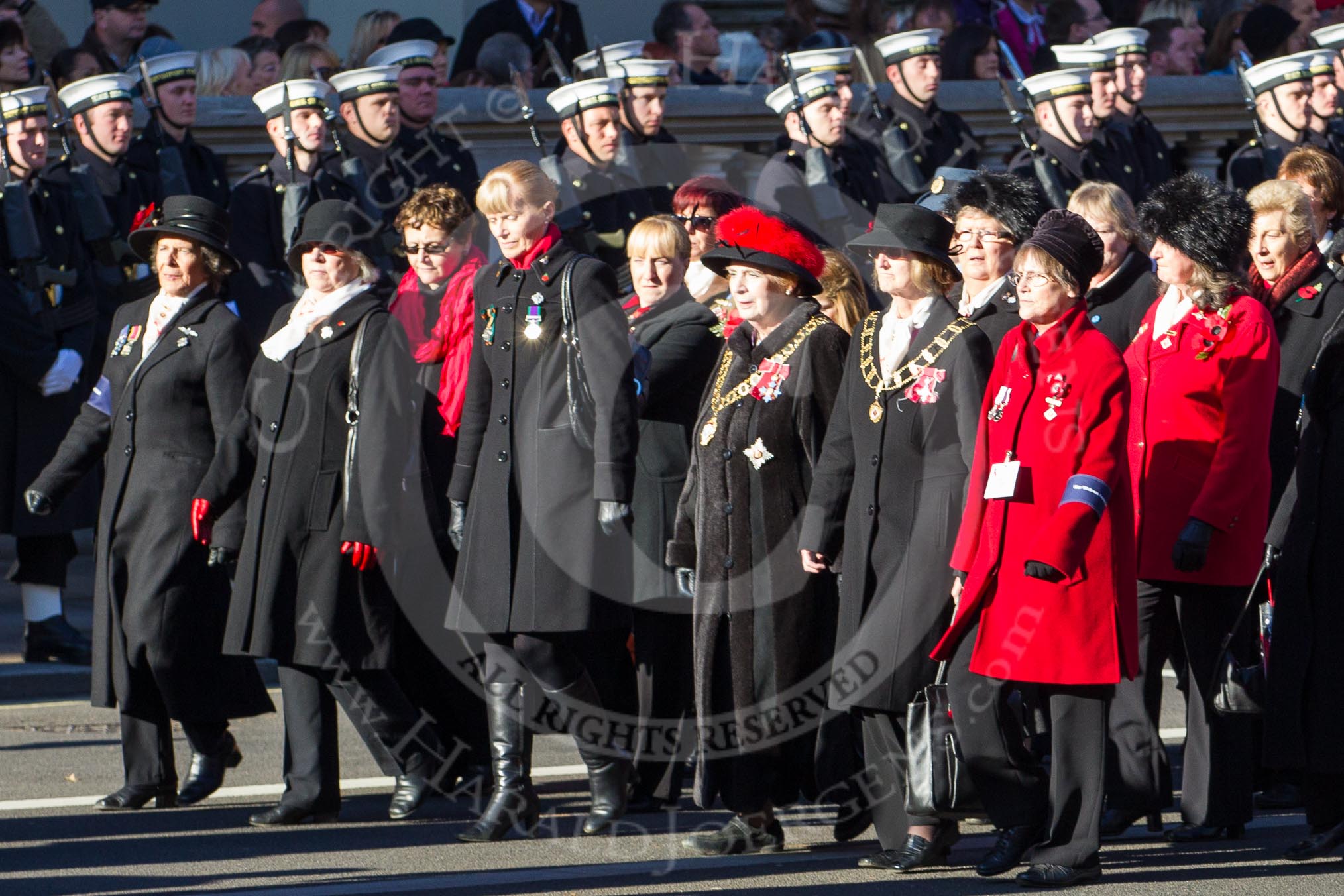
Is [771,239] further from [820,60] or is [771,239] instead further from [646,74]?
[820,60]

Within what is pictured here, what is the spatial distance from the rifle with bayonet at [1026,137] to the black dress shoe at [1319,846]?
507 centimetres

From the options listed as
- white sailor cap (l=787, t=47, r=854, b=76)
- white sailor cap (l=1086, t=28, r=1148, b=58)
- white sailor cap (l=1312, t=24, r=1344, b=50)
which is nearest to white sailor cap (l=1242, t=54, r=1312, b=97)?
white sailor cap (l=1086, t=28, r=1148, b=58)

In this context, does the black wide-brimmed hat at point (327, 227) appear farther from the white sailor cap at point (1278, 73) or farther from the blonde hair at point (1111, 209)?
the white sailor cap at point (1278, 73)

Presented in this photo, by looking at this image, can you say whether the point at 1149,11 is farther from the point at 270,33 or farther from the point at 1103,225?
the point at 1103,225

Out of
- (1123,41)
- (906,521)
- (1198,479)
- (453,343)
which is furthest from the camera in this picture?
(1123,41)

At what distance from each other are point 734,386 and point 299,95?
4.47 meters

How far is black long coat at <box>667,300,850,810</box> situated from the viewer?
726cm

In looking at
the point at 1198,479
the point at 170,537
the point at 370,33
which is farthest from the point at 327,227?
the point at 370,33

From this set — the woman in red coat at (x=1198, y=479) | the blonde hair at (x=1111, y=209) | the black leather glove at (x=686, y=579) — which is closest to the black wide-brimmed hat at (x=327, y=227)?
the black leather glove at (x=686, y=579)

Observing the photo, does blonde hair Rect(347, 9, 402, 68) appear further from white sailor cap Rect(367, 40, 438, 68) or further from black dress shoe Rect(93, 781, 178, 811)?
black dress shoe Rect(93, 781, 178, 811)

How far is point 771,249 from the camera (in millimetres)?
7402

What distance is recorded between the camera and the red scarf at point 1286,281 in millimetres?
8133

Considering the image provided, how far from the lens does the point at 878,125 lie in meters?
12.9

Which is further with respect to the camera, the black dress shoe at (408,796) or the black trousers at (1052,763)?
the black dress shoe at (408,796)
